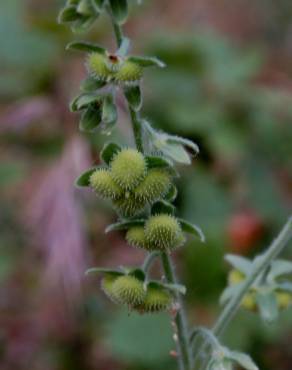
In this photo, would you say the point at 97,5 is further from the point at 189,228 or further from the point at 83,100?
the point at 189,228

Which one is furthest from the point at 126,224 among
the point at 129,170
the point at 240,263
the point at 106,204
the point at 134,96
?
the point at 106,204

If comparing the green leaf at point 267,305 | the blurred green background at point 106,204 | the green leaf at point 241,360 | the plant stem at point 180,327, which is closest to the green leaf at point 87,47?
the plant stem at point 180,327

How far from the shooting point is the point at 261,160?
15.0 ft

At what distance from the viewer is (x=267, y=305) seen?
2203mm

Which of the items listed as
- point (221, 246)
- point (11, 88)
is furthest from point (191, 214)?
point (11, 88)

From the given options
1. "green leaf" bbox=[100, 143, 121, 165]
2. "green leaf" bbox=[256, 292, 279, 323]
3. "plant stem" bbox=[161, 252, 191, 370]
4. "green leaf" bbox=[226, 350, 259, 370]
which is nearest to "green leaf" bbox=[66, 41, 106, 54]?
"green leaf" bbox=[100, 143, 121, 165]

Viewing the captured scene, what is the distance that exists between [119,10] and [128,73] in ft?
0.45

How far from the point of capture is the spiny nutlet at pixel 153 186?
5.43ft

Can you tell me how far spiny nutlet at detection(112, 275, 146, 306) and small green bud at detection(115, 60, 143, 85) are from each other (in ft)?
1.41

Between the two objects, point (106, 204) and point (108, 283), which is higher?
point (106, 204)

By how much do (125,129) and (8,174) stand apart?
63cm

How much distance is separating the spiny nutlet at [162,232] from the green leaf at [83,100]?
0.89 ft

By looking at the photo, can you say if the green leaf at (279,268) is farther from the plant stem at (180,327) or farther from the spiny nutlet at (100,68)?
the spiny nutlet at (100,68)

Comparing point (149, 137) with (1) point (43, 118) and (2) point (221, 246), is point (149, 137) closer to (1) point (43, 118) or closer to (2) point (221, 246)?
(2) point (221, 246)
